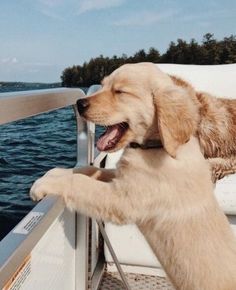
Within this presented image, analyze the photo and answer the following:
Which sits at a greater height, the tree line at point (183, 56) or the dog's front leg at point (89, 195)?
the tree line at point (183, 56)

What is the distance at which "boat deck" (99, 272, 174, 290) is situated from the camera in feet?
A: 8.31

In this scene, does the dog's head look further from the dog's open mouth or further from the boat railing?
the boat railing

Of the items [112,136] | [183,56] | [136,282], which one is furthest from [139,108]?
[183,56]

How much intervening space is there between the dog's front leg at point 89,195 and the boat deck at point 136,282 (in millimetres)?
886

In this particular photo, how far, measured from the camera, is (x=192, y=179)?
1817 mm

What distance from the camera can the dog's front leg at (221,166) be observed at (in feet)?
7.36

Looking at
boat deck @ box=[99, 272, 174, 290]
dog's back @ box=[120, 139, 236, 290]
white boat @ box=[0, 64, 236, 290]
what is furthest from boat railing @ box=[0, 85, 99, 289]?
boat deck @ box=[99, 272, 174, 290]

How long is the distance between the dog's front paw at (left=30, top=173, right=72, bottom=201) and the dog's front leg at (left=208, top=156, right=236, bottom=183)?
2.78ft

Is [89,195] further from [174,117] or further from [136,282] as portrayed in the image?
[136,282]

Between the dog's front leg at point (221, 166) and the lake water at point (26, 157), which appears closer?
the dog's front leg at point (221, 166)

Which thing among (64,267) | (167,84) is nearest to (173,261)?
(64,267)

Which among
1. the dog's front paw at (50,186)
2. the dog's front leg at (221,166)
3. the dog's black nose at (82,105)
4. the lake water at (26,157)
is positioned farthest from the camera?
the lake water at (26,157)

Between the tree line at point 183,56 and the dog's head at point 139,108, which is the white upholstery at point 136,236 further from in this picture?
the tree line at point 183,56

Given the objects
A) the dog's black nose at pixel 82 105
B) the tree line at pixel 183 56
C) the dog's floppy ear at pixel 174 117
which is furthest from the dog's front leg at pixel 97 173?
the tree line at pixel 183 56
